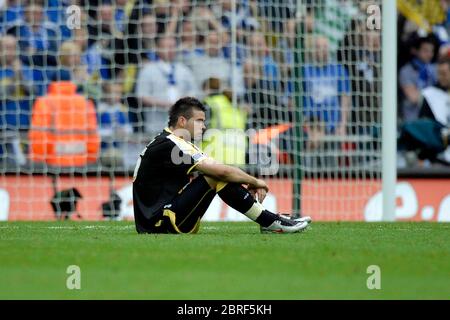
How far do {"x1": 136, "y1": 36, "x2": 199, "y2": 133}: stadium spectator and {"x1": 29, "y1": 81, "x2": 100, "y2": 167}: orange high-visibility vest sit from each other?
2.81 ft

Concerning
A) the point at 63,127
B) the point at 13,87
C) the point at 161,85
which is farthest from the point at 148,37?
the point at 13,87

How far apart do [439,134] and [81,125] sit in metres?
5.61

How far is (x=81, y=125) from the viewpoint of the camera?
16547mm

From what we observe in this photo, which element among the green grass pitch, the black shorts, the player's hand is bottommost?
the green grass pitch

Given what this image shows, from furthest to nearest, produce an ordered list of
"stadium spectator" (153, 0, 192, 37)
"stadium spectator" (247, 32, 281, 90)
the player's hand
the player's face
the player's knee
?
"stadium spectator" (153, 0, 192, 37), "stadium spectator" (247, 32, 281, 90), the player's face, the player's hand, the player's knee

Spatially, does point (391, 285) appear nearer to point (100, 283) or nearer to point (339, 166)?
point (100, 283)

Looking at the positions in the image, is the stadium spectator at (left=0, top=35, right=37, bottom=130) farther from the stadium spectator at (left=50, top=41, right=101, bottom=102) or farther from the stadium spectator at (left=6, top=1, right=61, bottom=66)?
the stadium spectator at (left=50, top=41, right=101, bottom=102)

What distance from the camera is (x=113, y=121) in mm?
16781

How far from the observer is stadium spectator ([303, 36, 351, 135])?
54.9 ft

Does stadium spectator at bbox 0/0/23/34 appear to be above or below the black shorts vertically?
above

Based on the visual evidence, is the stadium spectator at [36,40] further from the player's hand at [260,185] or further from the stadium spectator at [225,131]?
the player's hand at [260,185]

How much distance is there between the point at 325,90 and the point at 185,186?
7.02 meters

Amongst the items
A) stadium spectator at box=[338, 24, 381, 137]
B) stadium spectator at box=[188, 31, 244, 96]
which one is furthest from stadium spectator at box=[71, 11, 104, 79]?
stadium spectator at box=[338, 24, 381, 137]
